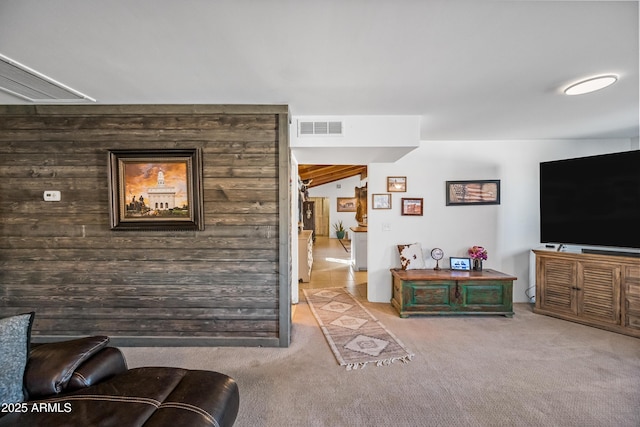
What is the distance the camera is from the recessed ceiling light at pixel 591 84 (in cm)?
204

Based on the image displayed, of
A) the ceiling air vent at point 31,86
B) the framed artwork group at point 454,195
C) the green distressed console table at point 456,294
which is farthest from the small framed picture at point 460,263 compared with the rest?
the ceiling air vent at point 31,86

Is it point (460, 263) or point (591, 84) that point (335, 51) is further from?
point (460, 263)

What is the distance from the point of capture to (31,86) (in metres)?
2.17

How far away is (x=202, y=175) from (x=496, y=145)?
3.94 m

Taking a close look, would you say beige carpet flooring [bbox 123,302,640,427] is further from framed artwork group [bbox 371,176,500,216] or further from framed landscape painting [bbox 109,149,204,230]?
framed artwork group [bbox 371,176,500,216]

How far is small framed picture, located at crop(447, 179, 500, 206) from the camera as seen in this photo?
3809 mm

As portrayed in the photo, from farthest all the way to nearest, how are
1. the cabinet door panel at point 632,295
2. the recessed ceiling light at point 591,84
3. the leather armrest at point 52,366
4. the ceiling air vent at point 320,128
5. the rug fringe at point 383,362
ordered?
the ceiling air vent at point 320,128, the cabinet door panel at point 632,295, the rug fringe at point 383,362, the recessed ceiling light at point 591,84, the leather armrest at point 52,366

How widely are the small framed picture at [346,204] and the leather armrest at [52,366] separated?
11075 mm

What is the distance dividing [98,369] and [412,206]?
363cm

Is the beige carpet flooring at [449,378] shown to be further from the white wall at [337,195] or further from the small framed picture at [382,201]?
the white wall at [337,195]

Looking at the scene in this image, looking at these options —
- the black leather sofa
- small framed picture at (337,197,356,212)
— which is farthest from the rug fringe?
small framed picture at (337,197,356,212)

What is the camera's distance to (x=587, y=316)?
3.03 metres

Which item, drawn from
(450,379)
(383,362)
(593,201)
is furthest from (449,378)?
(593,201)

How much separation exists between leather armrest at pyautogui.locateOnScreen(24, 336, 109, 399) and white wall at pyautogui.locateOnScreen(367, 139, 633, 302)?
3.22 metres
